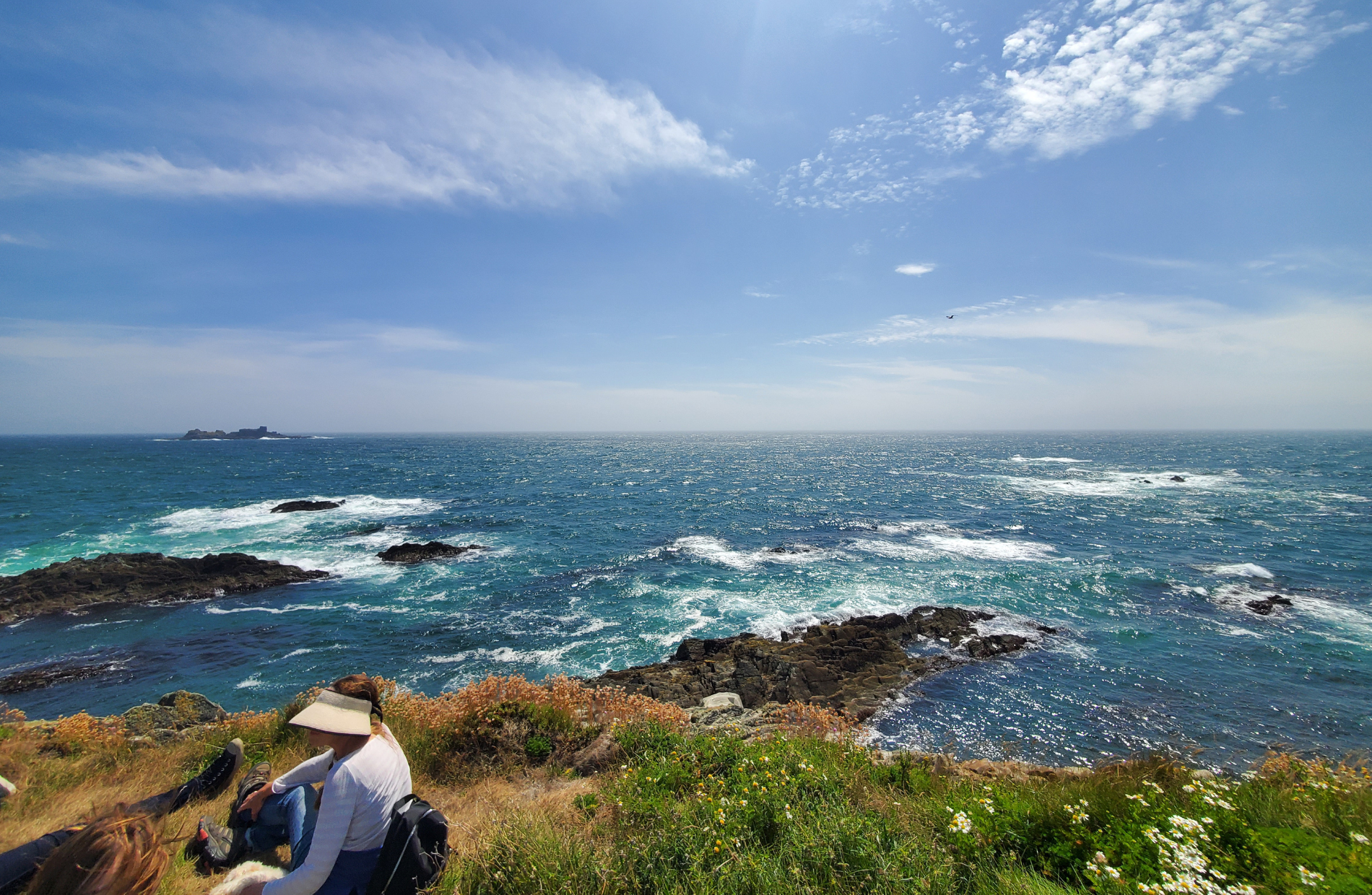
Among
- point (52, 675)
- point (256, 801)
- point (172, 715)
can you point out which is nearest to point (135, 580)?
point (52, 675)

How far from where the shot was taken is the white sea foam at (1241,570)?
79.7 feet

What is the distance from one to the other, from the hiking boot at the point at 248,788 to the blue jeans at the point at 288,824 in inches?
4.4

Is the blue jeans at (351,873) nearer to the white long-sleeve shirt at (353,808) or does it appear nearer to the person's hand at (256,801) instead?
the white long-sleeve shirt at (353,808)

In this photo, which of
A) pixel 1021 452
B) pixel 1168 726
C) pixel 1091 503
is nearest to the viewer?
pixel 1168 726

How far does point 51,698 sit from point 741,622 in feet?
69.1

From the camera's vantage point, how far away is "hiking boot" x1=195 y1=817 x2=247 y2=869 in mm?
4902

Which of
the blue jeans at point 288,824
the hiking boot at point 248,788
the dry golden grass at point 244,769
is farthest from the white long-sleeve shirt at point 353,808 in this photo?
the hiking boot at point 248,788

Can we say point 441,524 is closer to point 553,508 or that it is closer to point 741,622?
point 553,508

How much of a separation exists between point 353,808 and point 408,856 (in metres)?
0.58

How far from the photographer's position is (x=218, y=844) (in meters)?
5.03

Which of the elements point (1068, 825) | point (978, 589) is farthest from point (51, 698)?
point (978, 589)

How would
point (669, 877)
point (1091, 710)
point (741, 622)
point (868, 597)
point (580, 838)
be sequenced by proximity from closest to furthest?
point (669, 877), point (580, 838), point (1091, 710), point (741, 622), point (868, 597)

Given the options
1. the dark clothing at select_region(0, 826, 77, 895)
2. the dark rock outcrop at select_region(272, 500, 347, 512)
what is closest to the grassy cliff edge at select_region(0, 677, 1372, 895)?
the dark clothing at select_region(0, 826, 77, 895)

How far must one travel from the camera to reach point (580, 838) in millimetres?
4613
